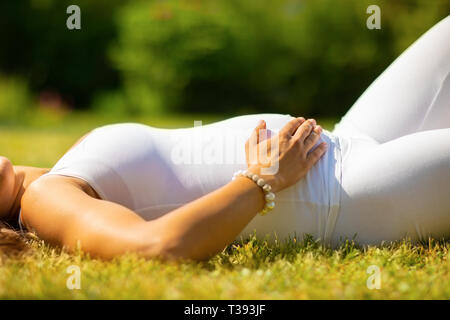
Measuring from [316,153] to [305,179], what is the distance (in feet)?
0.37

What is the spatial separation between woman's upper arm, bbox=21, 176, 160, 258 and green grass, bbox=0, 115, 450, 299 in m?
0.05

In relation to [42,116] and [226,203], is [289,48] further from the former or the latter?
[226,203]

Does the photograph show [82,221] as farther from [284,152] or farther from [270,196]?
[284,152]

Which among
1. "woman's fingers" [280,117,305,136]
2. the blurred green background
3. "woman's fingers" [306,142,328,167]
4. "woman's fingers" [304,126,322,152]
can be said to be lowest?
"woman's fingers" [306,142,328,167]

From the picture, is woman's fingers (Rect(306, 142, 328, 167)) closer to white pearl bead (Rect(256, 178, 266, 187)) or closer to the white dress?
the white dress

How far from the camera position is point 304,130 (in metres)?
1.90

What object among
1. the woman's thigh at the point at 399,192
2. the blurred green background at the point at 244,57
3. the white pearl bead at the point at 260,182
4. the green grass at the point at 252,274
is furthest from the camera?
the blurred green background at the point at 244,57

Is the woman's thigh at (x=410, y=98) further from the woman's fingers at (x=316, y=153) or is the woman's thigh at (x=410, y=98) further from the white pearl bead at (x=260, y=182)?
the white pearl bead at (x=260, y=182)

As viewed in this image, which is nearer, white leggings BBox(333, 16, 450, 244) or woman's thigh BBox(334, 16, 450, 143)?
white leggings BBox(333, 16, 450, 244)

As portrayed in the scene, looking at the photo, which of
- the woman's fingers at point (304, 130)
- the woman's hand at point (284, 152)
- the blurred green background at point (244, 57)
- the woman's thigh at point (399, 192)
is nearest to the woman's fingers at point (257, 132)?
the woman's hand at point (284, 152)

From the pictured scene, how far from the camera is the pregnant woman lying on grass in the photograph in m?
1.69

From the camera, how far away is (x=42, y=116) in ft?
36.0

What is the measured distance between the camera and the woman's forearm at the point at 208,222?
58.9 inches

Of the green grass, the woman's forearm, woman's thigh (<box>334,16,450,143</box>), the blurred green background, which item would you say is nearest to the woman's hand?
the woman's forearm
